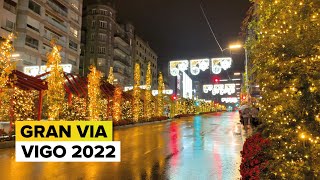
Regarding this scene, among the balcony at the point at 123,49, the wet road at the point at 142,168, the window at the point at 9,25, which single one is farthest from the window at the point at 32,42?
the wet road at the point at 142,168

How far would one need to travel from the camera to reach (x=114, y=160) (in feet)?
39.3

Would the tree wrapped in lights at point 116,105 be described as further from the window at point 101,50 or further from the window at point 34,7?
the window at point 101,50

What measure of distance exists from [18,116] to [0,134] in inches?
153

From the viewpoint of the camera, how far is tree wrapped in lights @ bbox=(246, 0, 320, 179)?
4.78m

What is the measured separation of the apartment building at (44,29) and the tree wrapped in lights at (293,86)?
43.0 metres

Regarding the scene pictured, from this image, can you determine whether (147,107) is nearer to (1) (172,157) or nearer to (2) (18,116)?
(2) (18,116)

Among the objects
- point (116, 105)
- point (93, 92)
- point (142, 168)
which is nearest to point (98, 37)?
point (116, 105)

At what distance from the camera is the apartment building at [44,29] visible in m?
46.0

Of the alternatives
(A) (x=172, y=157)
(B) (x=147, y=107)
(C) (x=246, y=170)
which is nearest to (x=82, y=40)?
(B) (x=147, y=107)

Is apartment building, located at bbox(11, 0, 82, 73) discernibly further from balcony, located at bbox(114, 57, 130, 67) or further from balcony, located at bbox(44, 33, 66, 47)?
balcony, located at bbox(114, 57, 130, 67)

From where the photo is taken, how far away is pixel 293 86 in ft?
16.3

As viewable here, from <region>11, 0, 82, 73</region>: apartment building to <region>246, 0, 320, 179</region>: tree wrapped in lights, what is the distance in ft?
141

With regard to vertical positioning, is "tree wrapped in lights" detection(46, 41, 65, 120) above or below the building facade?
below

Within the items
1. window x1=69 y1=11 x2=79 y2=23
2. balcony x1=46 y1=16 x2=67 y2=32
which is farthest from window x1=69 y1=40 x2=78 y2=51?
window x1=69 y1=11 x2=79 y2=23
